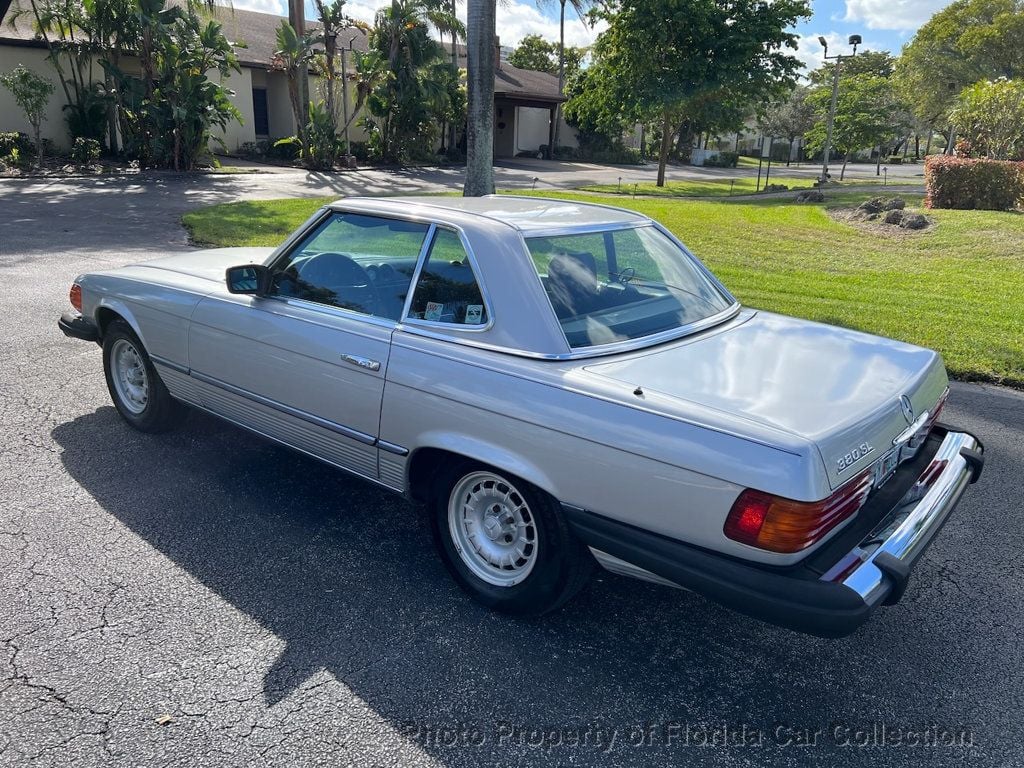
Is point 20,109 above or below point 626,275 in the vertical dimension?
above

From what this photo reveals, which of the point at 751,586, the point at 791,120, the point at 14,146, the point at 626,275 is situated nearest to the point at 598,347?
the point at 626,275

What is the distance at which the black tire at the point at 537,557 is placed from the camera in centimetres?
283

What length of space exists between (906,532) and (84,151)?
78.8ft

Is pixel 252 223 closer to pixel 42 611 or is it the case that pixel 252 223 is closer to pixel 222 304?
pixel 222 304

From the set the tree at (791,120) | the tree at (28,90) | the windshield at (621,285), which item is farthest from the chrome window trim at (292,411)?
the tree at (791,120)

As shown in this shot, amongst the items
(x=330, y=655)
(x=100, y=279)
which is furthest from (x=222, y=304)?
(x=330, y=655)

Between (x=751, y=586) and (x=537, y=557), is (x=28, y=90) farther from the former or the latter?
(x=751, y=586)

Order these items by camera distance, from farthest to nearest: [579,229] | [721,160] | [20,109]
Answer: [721,160] < [20,109] < [579,229]

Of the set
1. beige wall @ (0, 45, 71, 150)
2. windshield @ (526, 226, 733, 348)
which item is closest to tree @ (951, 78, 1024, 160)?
windshield @ (526, 226, 733, 348)

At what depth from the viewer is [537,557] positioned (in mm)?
2916

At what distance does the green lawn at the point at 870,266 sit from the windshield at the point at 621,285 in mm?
3900

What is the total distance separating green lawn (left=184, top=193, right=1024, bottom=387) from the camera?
24.4ft

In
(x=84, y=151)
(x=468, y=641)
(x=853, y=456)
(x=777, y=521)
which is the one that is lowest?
(x=468, y=641)

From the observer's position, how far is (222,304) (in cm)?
395
